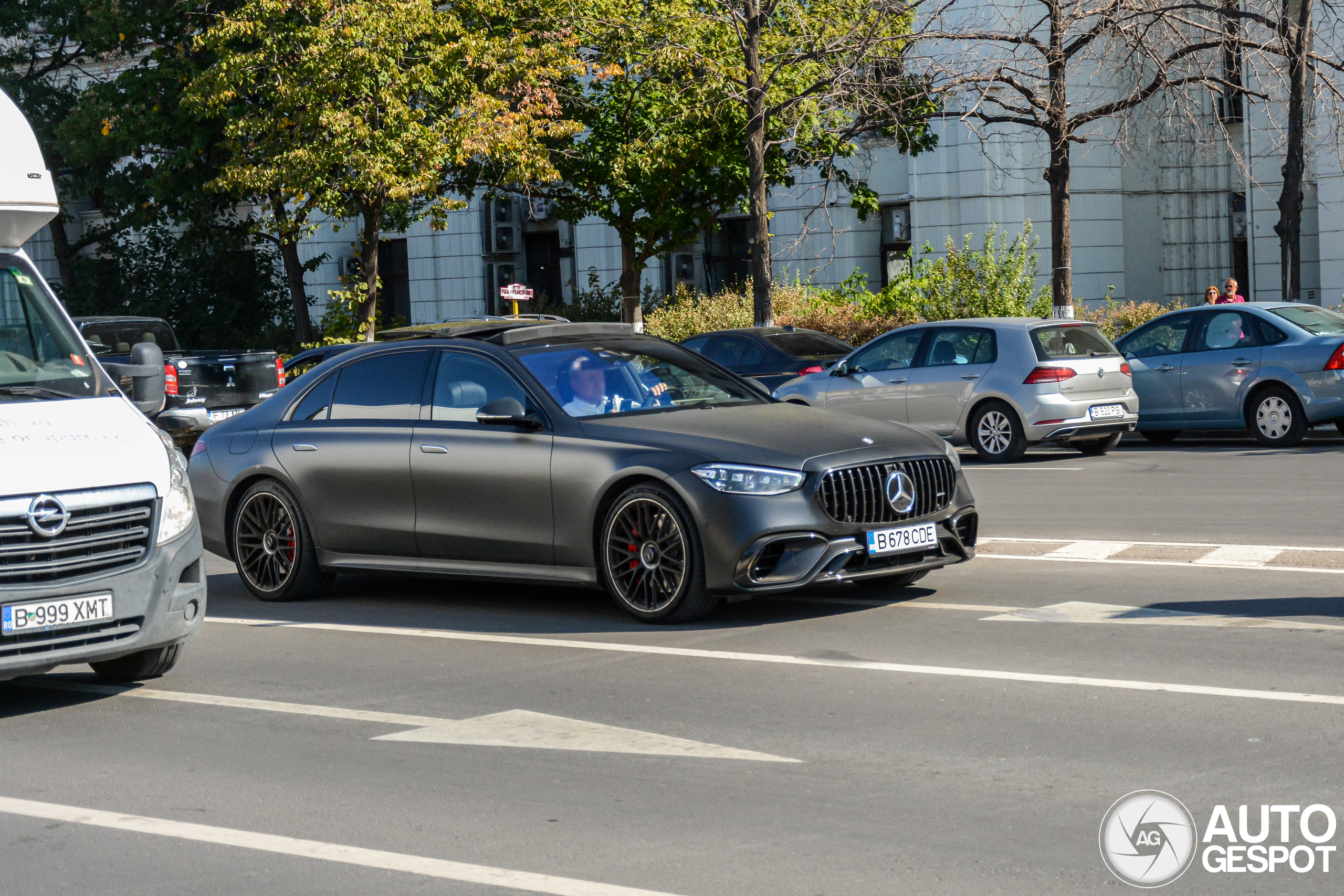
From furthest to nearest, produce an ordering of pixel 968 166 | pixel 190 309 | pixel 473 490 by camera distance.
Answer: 1. pixel 190 309
2. pixel 968 166
3. pixel 473 490

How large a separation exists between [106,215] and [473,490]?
102 feet

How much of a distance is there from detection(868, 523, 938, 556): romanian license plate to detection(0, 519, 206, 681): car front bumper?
327cm

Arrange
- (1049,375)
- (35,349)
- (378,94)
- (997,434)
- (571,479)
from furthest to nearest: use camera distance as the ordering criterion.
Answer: (378,94), (997,434), (1049,375), (571,479), (35,349)

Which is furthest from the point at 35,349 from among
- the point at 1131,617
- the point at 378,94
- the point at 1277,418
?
the point at 378,94

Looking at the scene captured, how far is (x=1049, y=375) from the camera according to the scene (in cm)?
1777

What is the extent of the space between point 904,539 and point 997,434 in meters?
9.85

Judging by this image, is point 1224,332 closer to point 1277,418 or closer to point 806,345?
point 1277,418

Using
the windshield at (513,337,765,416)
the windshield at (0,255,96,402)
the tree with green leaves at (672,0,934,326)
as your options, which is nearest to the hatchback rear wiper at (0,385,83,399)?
the windshield at (0,255,96,402)

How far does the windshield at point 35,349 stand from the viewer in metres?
7.71

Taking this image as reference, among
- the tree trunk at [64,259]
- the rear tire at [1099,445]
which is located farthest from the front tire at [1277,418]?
the tree trunk at [64,259]

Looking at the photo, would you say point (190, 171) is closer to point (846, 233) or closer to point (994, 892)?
point (846, 233)

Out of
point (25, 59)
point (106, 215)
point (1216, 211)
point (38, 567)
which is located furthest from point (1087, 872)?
point (25, 59)

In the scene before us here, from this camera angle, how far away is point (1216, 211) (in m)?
34.0

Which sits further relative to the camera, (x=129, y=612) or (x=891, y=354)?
(x=891, y=354)
